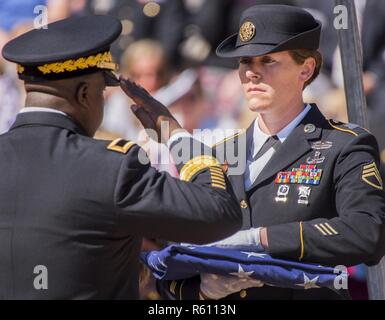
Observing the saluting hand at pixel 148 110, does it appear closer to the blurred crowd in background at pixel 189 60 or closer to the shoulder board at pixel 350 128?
the shoulder board at pixel 350 128

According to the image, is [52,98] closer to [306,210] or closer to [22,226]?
[22,226]

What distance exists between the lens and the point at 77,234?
263cm

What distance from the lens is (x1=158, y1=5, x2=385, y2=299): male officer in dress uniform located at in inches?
122

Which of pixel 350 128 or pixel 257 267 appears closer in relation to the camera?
pixel 257 267

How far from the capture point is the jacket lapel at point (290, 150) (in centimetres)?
333

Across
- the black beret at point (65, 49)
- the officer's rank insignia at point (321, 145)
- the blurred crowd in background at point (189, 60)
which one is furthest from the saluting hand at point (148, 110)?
the blurred crowd in background at point (189, 60)

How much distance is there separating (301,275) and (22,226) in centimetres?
95

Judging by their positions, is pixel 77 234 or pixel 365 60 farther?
pixel 365 60

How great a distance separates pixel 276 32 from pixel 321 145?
0.43 metres

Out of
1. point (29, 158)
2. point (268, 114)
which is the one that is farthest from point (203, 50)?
point (29, 158)

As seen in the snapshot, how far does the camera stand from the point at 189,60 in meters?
5.55

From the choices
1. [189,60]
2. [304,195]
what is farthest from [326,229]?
[189,60]

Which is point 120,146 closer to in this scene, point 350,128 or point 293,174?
point 293,174

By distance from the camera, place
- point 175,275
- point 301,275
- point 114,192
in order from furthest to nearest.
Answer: point 175,275
point 301,275
point 114,192
